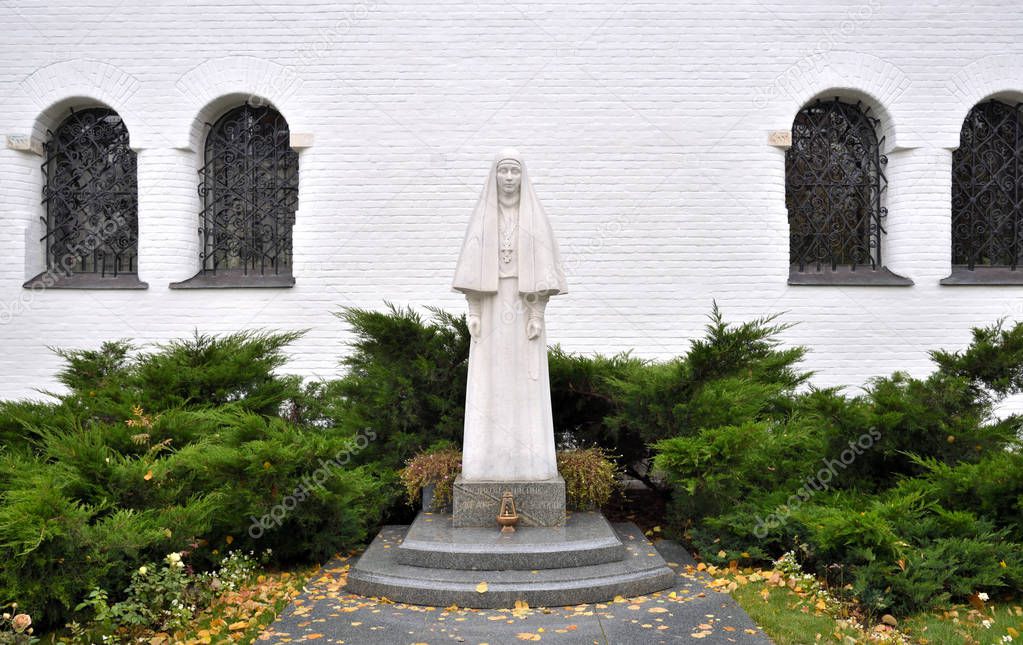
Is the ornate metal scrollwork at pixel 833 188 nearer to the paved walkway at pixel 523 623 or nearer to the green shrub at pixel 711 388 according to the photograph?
the green shrub at pixel 711 388

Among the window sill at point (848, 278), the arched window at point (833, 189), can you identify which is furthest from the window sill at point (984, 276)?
the arched window at point (833, 189)

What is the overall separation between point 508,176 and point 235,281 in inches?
195

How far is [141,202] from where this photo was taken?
9234mm

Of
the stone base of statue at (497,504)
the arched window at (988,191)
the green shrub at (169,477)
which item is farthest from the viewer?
the arched window at (988,191)

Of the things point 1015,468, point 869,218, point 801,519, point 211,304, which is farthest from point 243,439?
point 869,218

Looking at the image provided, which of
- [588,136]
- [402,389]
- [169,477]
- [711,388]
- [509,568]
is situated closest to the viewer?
[509,568]

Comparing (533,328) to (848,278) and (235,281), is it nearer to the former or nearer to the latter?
(235,281)

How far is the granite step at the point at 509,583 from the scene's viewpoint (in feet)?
14.9

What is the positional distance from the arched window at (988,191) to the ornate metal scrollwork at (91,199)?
9.80 m

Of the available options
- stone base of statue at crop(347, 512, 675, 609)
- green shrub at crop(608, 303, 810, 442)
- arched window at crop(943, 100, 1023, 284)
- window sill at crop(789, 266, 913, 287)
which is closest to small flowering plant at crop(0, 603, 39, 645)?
stone base of statue at crop(347, 512, 675, 609)

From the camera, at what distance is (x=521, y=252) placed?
5.54 metres

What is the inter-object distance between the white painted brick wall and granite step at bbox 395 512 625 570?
4100 mm

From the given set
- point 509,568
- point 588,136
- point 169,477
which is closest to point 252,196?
point 588,136

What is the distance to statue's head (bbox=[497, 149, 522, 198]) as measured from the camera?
18.1 ft
